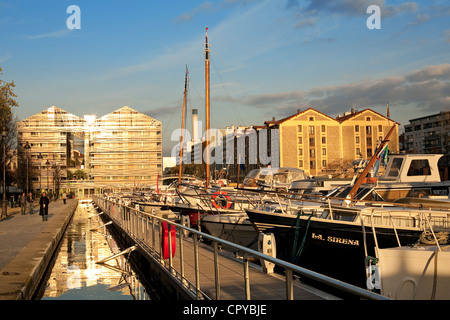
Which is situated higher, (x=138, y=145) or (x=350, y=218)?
(x=138, y=145)

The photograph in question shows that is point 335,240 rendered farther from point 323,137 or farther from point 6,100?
point 323,137

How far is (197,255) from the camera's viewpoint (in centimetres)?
873

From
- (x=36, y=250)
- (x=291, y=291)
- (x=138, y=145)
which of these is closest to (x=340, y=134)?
(x=138, y=145)

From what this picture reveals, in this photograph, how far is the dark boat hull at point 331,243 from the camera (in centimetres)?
1264

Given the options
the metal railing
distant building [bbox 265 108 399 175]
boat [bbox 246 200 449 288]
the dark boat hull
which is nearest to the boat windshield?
the metal railing

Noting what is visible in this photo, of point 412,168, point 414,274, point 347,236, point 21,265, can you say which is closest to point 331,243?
point 347,236

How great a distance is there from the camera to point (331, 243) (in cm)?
1343

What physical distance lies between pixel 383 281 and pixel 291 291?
4.03 meters

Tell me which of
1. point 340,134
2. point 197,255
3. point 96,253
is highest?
point 340,134

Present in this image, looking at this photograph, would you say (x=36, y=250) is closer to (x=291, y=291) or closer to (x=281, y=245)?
(x=281, y=245)

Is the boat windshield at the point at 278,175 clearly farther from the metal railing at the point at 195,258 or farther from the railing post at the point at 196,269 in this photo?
the railing post at the point at 196,269

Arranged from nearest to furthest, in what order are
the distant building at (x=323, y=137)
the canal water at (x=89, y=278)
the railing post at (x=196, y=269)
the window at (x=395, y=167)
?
1. the railing post at (x=196, y=269)
2. the canal water at (x=89, y=278)
3. the window at (x=395, y=167)
4. the distant building at (x=323, y=137)

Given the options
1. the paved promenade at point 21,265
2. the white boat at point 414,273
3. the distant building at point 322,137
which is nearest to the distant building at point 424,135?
the distant building at point 322,137
